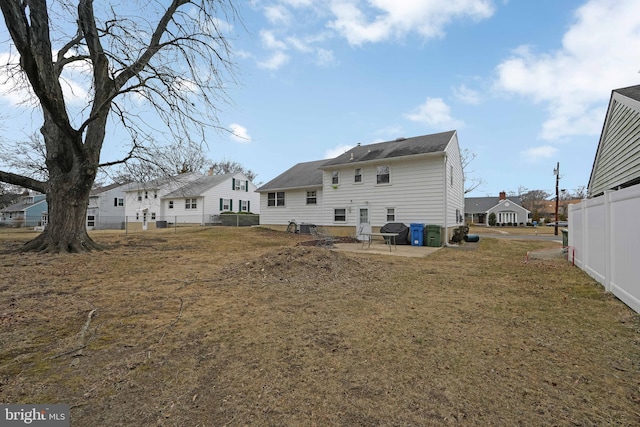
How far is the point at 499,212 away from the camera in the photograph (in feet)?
167

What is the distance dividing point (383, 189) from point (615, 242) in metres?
12.1

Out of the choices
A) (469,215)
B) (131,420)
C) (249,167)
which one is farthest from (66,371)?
(469,215)

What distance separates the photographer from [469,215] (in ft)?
178

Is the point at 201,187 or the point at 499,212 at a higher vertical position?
the point at 201,187

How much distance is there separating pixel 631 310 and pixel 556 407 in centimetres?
359

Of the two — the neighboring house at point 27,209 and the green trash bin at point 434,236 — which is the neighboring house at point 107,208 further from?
the green trash bin at point 434,236

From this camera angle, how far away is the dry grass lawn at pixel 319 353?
6.88ft

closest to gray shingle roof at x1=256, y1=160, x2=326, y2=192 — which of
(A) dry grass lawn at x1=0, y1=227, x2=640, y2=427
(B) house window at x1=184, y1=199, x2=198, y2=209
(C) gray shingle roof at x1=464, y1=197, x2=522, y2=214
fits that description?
(B) house window at x1=184, y1=199, x2=198, y2=209

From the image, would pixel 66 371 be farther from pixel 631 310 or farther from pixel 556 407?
pixel 631 310

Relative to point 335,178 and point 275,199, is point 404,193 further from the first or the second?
point 275,199

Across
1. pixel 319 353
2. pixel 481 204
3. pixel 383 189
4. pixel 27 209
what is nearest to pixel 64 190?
pixel 319 353

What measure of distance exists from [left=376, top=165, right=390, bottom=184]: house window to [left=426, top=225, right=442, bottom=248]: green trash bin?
12.7 ft

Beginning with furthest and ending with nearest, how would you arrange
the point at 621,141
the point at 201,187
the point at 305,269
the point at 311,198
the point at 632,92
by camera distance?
1. the point at 201,187
2. the point at 311,198
3. the point at 621,141
4. the point at 632,92
5. the point at 305,269

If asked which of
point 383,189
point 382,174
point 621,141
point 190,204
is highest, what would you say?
point 382,174
